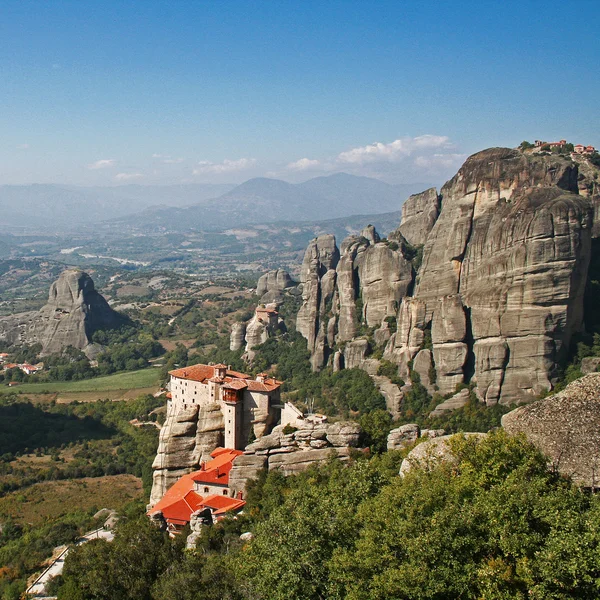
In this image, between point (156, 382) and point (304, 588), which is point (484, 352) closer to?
point (304, 588)

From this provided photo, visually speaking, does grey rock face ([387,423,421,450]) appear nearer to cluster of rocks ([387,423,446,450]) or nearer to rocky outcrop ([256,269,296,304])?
cluster of rocks ([387,423,446,450])

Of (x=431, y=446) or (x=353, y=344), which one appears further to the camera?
(x=353, y=344)

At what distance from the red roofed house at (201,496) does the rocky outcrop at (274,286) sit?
204 ft

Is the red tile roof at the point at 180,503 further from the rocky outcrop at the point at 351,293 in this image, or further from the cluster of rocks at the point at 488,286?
the rocky outcrop at the point at 351,293

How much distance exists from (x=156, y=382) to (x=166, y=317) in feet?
123

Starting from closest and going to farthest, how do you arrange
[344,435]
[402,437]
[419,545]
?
[419,545]
[402,437]
[344,435]

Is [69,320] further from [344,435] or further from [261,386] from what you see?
[344,435]

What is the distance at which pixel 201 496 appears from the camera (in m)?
31.2

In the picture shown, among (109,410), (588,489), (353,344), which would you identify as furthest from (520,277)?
(109,410)

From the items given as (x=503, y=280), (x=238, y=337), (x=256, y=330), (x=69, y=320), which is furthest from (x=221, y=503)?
(x=69, y=320)

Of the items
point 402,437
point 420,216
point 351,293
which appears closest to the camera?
point 402,437

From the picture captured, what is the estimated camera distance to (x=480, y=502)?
15.7m

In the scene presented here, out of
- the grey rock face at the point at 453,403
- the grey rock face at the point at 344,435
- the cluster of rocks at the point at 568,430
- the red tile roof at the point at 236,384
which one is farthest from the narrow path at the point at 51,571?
the grey rock face at the point at 453,403

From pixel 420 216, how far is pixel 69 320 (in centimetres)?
5623
